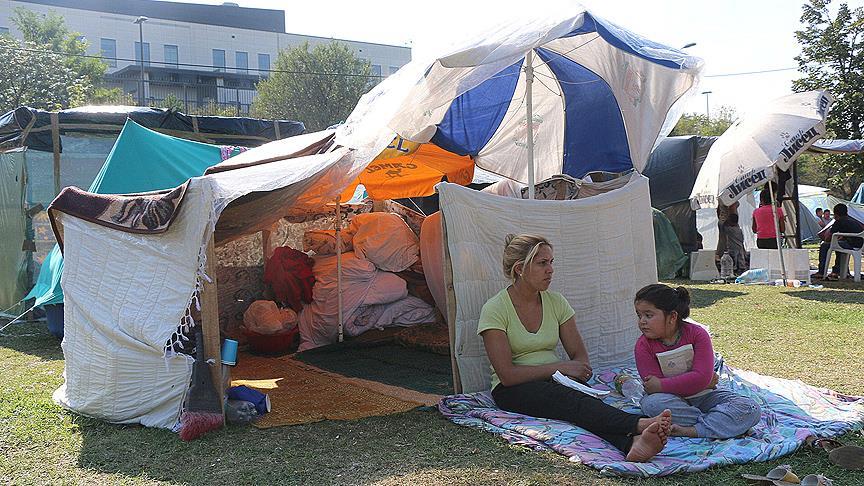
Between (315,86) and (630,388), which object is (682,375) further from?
(315,86)

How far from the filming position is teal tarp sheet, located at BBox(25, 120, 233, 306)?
25.1 feet

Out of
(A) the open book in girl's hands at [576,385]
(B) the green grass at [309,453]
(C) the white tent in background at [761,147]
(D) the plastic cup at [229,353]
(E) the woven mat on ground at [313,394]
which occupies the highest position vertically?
(C) the white tent in background at [761,147]

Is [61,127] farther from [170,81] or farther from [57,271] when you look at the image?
[170,81]

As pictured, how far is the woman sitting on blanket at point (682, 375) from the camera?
4012 mm

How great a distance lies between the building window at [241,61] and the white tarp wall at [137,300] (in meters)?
46.5

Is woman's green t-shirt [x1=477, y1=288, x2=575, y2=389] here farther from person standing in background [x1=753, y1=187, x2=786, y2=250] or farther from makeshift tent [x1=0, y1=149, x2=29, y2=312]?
person standing in background [x1=753, y1=187, x2=786, y2=250]

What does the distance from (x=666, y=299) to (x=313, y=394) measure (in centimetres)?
246

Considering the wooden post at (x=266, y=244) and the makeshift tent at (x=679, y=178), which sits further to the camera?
the makeshift tent at (x=679, y=178)

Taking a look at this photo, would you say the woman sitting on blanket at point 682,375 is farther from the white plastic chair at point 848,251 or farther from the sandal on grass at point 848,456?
the white plastic chair at point 848,251

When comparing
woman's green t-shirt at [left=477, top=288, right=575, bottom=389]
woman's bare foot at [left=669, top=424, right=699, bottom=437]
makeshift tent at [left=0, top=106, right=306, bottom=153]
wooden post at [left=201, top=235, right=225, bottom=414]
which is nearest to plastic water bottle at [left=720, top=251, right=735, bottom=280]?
makeshift tent at [left=0, top=106, right=306, bottom=153]

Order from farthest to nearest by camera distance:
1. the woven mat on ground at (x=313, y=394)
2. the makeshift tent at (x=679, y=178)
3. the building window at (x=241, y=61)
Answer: the building window at (x=241, y=61) < the makeshift tent at (x=679, y=178) < the woven mat on ground at (x=313, y=394)

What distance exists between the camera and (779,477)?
Answer: 3.41 metres

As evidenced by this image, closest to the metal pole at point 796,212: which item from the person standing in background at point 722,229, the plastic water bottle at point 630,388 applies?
the person standing in background at point 722,229

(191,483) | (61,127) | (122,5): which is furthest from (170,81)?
(191,483)
